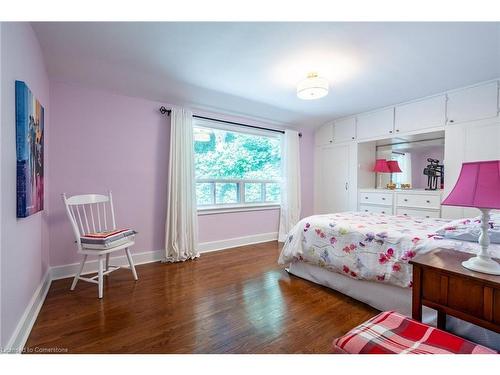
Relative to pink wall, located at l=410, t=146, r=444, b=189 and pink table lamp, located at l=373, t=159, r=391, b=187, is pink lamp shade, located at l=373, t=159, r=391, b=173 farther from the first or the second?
pink wall, located at l=410, t=146, r=444, b=189

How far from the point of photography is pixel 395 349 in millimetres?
864

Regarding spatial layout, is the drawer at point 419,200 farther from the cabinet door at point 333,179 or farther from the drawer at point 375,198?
the cabinet door at point 333,179

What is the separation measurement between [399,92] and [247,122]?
82.9 inches

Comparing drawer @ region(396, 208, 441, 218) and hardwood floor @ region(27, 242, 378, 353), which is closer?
hardwood floor @ region(27, 242, 378, 353)

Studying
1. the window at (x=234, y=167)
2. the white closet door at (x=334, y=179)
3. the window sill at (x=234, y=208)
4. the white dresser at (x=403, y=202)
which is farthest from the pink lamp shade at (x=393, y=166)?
the window sill at (x=234, y=208)

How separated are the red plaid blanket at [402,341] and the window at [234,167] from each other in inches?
109

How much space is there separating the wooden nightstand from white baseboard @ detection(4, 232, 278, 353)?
216 cm

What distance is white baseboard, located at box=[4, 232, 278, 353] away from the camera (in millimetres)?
1391

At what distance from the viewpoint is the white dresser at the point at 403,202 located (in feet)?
10.2

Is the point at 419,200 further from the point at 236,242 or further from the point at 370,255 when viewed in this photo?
the point at 236,242

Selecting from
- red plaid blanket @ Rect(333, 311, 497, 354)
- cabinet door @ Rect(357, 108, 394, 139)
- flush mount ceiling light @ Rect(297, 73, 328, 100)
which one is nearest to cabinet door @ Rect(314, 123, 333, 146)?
cabinet door @ Rect(357, 108, 394, 139)

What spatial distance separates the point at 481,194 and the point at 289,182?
3097 mm
